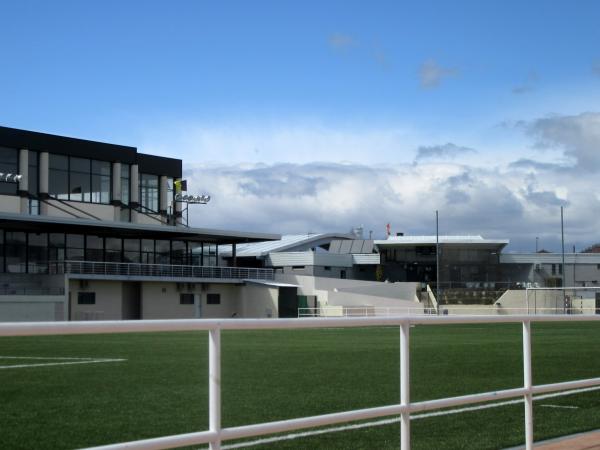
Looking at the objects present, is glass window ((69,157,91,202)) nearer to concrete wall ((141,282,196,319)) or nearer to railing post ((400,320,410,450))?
concrete wall ((141,282,196,319))

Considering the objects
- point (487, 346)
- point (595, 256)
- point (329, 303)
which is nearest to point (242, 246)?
point (329, 303)

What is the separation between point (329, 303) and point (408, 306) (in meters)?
7.25

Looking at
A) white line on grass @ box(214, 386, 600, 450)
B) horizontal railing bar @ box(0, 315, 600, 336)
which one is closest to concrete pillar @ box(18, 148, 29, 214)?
white line on grass @ box(214, 386, 600, 450)

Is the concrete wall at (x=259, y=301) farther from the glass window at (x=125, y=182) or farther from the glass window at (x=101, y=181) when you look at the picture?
the glass window at (x=101, y=181)

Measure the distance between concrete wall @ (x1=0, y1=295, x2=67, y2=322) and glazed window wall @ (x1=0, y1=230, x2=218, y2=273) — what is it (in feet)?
15.6

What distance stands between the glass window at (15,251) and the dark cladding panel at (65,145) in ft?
21.2

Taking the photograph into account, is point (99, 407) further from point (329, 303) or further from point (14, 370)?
point (329, 303)

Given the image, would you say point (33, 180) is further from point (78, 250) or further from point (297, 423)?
point (297, 423)

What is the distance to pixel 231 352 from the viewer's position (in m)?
5.98

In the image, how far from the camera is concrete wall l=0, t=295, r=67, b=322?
54469 mm

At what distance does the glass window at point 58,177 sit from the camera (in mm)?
65625

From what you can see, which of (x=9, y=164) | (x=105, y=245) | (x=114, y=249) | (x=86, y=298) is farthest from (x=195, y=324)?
(x=114, y=249)

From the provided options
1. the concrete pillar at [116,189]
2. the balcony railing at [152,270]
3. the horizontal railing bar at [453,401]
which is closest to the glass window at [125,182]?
the concrete pillar at [116,189]

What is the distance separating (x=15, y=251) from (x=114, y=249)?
309 inches
